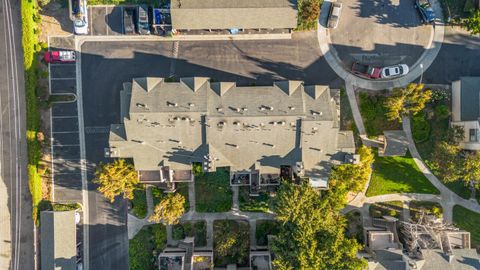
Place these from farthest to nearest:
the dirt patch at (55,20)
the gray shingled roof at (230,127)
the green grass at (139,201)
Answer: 1. the green grass at (139,201)
2. the dirt patch at (55,20)
3. the gray shingled roof at (230,127)

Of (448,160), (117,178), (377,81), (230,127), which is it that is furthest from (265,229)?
(377,81)

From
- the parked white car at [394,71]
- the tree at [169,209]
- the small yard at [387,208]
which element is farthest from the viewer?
the small yard at [387,208]

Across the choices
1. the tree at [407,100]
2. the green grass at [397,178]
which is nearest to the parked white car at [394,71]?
A: the tree at [407,100]

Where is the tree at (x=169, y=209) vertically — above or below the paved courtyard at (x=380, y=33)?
below

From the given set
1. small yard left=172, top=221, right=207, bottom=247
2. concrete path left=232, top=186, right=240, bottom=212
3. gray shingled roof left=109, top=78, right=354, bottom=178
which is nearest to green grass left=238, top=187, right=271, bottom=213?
concrete path left=232, top=186, right=240, bottom=212

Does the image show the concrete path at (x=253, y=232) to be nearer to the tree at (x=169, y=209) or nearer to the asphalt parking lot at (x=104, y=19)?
the tree at (x=169, y=209)
